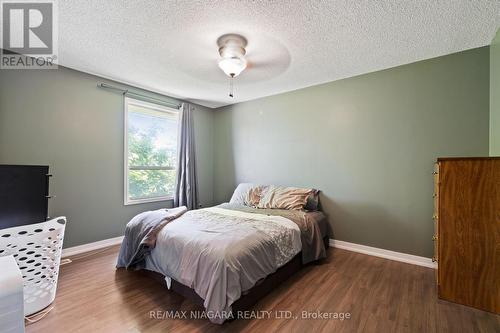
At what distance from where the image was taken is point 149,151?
11.7ft

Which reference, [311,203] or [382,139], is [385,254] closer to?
[311,203]

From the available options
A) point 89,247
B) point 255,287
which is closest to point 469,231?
point 255,287

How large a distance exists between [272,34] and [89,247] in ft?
11.1

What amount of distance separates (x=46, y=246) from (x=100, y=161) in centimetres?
148

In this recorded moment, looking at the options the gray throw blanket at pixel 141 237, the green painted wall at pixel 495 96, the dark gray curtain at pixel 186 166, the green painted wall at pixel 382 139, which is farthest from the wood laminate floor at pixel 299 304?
the dark gray curtain at pixel 186 166

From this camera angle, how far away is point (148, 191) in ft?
11.7

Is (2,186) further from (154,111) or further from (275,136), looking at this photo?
(275,136)

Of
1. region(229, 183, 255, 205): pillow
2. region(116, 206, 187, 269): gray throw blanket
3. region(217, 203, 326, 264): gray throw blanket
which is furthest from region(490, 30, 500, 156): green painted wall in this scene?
region(116, 206, 187, 269): gray throw blanket

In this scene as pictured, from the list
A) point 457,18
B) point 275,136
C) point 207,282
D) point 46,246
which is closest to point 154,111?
point 275,136

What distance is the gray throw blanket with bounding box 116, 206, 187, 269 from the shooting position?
2.03 meters

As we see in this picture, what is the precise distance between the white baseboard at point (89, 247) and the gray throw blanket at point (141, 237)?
2.51 feet

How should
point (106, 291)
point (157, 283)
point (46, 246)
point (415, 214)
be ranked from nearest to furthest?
1. point (46, 246)
2. point (106, 291)
3. point (157, 283)
4. point (415, 214)

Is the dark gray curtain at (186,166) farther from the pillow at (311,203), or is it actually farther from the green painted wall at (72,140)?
the pillow at (311,203)

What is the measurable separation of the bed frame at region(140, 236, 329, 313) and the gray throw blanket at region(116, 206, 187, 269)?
20cm
